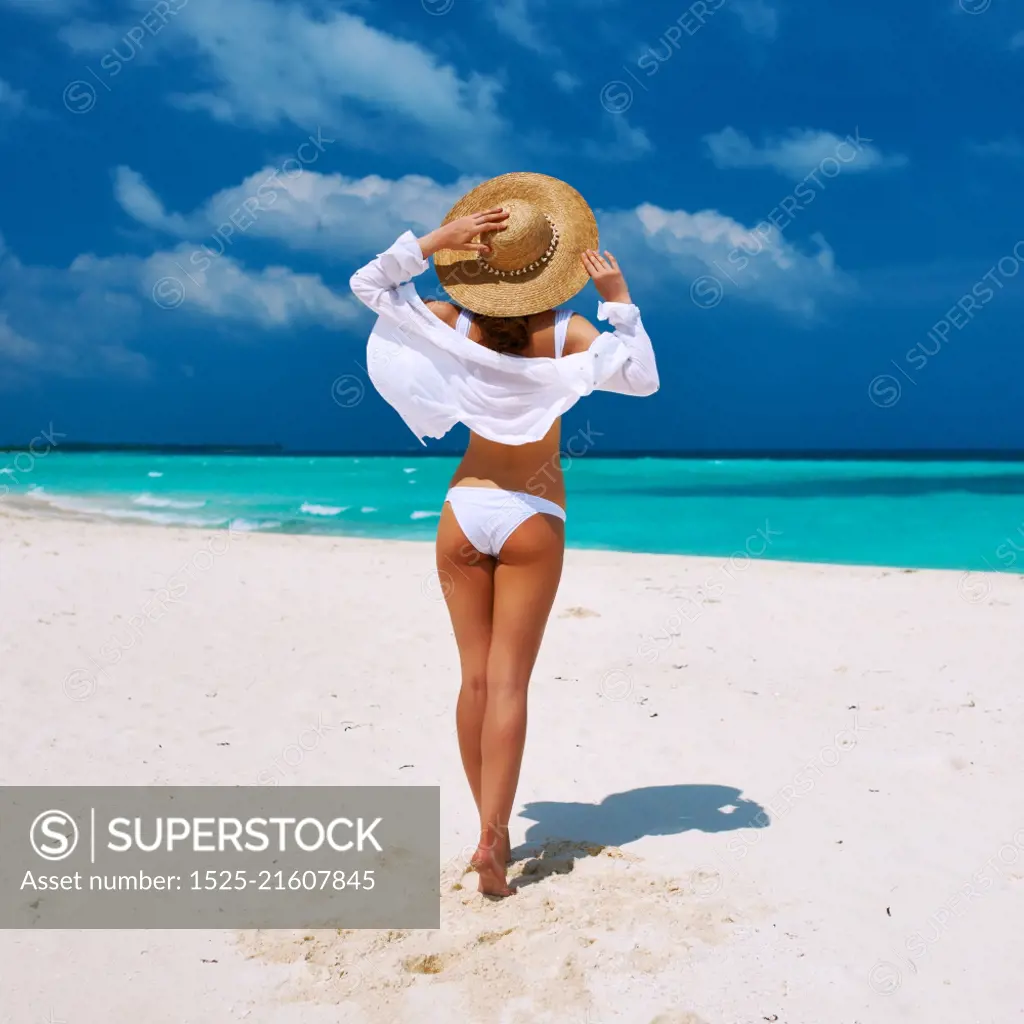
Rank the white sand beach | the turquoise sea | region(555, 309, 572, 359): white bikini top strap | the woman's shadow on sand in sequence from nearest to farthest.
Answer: the white sand beach, region(555, 309, 572, 359): white bikini top strap, the woman's shadow on sand, the turquoise sea

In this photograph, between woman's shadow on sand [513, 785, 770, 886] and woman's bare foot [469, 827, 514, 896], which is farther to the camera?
woman's shadow on sand [513, 785, 770, 886]

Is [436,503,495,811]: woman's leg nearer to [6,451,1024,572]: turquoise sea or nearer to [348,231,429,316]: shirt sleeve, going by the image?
[348,231,429,316]: shirt sleeve

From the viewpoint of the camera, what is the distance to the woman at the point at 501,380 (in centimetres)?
343

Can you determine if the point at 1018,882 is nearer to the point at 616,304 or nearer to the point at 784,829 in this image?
the point at 784,829

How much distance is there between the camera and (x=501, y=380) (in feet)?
11.5

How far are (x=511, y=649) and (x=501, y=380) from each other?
963 mm

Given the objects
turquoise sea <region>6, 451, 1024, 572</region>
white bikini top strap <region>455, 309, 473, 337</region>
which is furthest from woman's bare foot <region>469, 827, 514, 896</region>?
turquoise sea <region>6, 451, 1024, 572</region>

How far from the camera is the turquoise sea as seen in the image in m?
16.8

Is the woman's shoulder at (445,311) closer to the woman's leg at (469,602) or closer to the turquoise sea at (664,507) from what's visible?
the woman's leg at (469,602)

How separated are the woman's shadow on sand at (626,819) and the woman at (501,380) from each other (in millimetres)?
421

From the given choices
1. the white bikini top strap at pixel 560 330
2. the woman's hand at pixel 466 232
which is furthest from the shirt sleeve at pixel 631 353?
the woman's hand at pixel 466 232

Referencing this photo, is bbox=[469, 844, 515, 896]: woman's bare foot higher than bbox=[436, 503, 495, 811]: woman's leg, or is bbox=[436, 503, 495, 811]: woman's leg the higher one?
bbox=[436, 503, 495, 811]: woman's leg

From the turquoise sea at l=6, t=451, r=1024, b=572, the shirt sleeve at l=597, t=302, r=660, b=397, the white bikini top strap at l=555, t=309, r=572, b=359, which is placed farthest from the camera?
the turquoise sea at l=6, t=451, r=1024, b=572

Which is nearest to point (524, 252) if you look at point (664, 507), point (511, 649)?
point (511, 649)
